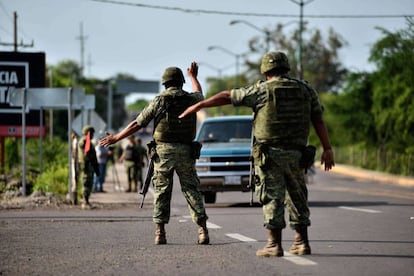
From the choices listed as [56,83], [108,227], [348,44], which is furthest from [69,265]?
[348,44]

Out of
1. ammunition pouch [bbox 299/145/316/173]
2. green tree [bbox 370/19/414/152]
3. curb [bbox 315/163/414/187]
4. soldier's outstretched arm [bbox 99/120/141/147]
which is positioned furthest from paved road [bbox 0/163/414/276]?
green tree [bbox 370/19/414/152]

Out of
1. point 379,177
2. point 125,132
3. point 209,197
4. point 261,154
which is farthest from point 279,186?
point 379,177

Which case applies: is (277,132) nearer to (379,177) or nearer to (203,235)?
(203,235)

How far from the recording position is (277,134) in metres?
9.07

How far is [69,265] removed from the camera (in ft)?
29.6

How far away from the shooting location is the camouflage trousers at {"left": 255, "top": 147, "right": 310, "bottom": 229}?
29.5 feet

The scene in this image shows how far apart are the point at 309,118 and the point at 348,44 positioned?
Result: 92.3 m

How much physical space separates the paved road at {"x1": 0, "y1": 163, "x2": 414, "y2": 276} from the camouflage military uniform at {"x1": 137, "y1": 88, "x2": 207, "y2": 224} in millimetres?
421

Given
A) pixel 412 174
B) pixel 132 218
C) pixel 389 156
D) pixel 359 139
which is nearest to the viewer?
pixel 132 218

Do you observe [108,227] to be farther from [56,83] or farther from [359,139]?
[56,83]

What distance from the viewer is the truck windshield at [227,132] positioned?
20.1 metres

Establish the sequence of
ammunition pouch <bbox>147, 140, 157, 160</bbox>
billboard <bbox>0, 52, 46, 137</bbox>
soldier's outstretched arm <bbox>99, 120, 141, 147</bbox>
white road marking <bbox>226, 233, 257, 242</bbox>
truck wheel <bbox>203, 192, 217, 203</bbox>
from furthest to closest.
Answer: billboard <bbox>0, 52, 46, 137</bbox>, truck wheel <bbox>203, 192, 217, 203</bbox>, white road marking <bbox>226, 233, 257, 242</bbox>, ammunition pouch <bbox>147, 140, 157, 160</bbox>, soldier's outstretched arm <bbox>99, 120, 141, 147</bbox>

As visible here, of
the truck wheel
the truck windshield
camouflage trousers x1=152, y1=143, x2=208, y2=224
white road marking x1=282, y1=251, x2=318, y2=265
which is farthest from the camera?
the truck wheel

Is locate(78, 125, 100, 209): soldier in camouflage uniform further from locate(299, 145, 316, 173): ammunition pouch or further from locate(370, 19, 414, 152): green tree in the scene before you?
locate(370, 19, 414, 152): green tree
